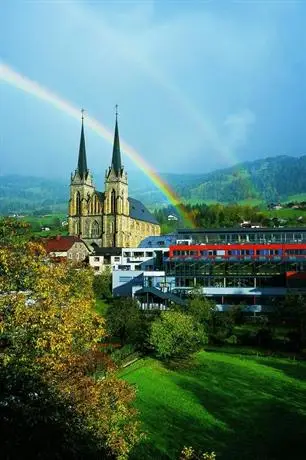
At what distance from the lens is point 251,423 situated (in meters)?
28.7

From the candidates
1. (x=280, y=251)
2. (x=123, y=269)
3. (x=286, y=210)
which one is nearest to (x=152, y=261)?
(x=123, y=269)

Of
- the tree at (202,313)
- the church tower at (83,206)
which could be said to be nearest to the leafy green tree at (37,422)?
the tree at (202,313)

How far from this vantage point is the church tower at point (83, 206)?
120m

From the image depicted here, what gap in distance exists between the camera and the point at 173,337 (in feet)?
140

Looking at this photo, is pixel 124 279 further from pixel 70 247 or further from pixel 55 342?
pixel 55 342

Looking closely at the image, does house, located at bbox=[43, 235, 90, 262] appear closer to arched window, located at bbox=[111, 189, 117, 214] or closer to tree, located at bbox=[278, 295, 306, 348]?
arched window, located at bbox=[111, 189, 117, 214]

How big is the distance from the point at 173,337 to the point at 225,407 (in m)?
11.8

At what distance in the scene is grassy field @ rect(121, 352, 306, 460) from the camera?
25.2 metres

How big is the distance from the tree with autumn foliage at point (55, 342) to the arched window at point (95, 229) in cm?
10101

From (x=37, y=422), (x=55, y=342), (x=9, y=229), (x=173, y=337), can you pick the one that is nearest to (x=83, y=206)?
(x=173, y=337)

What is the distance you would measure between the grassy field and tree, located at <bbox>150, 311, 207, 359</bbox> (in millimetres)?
1161

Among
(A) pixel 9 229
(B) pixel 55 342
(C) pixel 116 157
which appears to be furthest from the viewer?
(C) pixel 116 157

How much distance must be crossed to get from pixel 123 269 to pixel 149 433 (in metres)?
55.0

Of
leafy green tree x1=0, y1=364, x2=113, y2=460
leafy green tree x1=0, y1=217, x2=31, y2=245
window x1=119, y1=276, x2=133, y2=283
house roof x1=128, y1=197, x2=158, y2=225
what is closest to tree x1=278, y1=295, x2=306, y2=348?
window x1=119, y1=276, x2=133, y2=283
